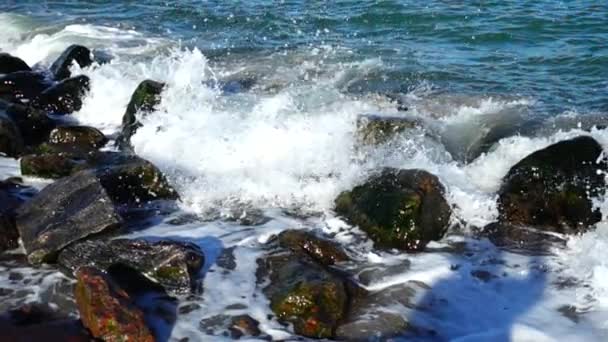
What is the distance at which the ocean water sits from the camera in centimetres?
551

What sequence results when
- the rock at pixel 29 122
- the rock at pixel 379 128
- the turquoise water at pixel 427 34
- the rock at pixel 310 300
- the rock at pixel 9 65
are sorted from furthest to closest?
the rock at pixel 9 65
the turquoise water at pixel 427 34
the rock at pixel 29 122
the rock at pixel 379 128
the rock at pixel 310 300

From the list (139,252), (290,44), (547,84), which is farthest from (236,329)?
(290,44)

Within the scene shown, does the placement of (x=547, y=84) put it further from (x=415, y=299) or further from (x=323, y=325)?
(x=323, y=325)

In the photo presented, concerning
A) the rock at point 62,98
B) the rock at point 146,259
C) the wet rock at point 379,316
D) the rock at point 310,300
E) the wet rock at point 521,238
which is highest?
the rock at point 62,98

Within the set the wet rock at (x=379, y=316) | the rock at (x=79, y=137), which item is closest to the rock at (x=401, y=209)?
the wet rock at (x=379, y=316)

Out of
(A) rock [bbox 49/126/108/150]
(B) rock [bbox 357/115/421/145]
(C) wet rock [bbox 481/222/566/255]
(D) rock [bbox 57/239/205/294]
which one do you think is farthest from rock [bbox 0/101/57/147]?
(C) wet rock [bbox 481/222/566/255]

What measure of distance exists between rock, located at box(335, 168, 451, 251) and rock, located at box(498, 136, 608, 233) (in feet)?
2.48

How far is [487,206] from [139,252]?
3.37m

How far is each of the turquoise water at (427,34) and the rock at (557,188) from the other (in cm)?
262

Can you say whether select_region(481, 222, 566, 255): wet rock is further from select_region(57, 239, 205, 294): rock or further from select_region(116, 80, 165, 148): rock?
select_region(116, 80, 165, 148): rock

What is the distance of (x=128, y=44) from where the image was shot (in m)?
13.9

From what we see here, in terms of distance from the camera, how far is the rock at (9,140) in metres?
8.08

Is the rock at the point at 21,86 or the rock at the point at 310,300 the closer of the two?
the rock at the point at 310,300

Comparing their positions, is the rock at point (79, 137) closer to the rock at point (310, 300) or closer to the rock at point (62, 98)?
the rock at point (62, 98)
